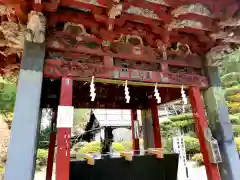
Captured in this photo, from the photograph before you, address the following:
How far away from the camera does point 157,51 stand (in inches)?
146

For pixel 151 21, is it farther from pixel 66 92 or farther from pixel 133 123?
pixel 133 123

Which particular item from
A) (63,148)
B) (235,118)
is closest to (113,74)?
(63,148)

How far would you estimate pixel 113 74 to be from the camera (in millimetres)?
3180

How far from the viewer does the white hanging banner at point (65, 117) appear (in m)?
2.63

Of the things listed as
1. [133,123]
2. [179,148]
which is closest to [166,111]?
[179,148]

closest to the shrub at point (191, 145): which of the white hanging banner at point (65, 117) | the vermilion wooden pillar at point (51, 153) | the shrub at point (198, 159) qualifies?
the shrub at point (198, 159)

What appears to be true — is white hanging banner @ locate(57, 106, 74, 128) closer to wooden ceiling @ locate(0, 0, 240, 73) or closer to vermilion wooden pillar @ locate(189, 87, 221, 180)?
wooden ceiling @ locate(0, 0, 240, 73)

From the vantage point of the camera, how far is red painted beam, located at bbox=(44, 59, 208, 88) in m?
2.87

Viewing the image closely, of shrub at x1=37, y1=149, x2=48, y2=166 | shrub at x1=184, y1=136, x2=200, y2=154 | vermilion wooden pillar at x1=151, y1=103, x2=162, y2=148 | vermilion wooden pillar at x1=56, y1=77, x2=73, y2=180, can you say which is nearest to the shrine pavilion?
vermilion wooden pillar at x1=56, y1=77, x2=73, y2=180

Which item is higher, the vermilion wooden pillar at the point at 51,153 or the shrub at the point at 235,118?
the shrub at the point at 235,118

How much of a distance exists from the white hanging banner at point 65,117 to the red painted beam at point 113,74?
532mm

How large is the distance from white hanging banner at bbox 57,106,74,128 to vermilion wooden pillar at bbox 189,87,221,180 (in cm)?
243

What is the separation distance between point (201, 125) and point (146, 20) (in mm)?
2233

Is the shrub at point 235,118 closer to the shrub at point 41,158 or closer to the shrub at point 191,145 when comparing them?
the shrub at point 191,145
